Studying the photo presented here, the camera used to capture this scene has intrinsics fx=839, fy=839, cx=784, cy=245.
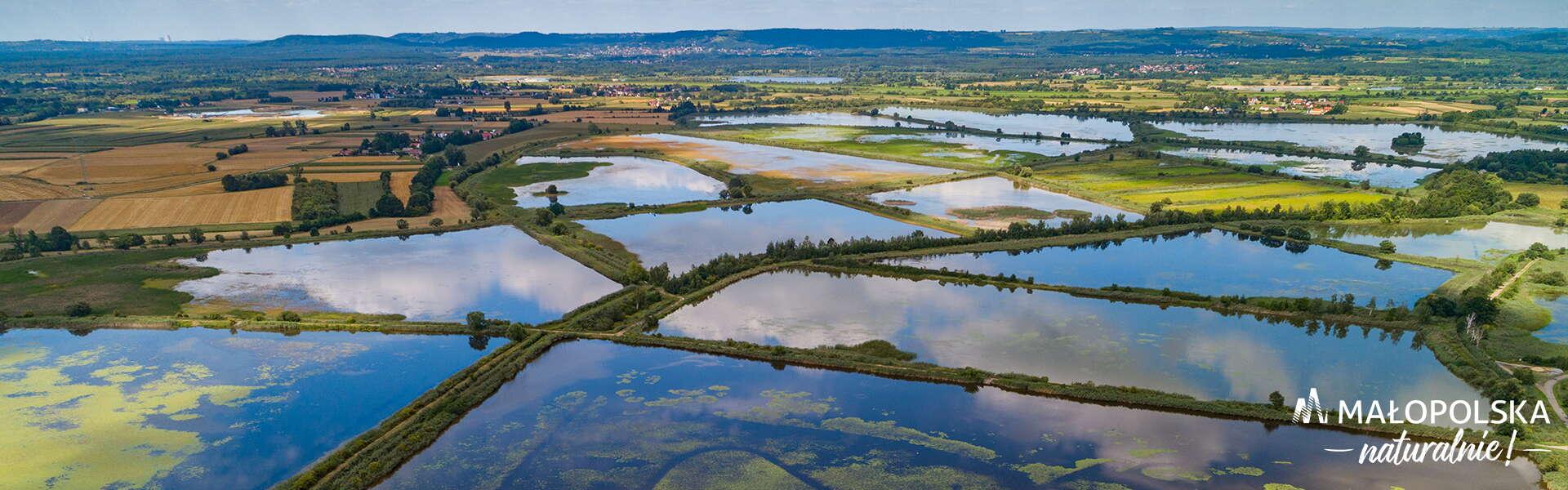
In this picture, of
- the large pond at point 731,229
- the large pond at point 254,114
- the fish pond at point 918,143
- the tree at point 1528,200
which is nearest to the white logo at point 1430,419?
the large pond at point 731,229

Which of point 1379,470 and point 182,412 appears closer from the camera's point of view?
point 1379,470

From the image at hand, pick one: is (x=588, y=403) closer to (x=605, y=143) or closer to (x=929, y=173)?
(x=929, y=173)

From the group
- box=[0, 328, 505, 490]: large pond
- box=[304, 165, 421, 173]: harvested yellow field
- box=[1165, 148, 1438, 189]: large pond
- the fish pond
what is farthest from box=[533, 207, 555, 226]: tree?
box=[1165, 148, 1438, 189]: large pond

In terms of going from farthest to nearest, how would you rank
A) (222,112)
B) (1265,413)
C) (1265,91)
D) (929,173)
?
(1265,91) < (222,112) < (929,173) < (1265,413)

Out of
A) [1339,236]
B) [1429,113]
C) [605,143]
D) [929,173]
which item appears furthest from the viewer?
[1429,113]

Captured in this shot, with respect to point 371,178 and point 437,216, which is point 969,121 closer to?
point 371,178

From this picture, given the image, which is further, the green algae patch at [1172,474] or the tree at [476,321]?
the tree at [476,321]

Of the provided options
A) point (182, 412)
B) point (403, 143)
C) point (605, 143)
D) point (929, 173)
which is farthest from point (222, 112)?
point (182, 412)

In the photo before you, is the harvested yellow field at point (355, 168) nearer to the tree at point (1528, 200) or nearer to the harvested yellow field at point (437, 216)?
the harvested yellow field at point (437, 216)
